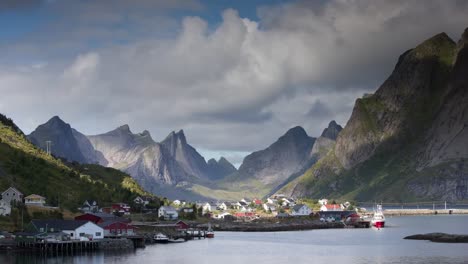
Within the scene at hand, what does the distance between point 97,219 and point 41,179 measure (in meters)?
38.7

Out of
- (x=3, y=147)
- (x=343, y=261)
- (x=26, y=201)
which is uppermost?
(x=3, y=147)

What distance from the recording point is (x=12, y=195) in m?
140

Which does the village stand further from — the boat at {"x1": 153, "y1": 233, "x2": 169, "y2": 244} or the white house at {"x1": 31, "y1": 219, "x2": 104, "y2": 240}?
the boat at {"x1": 153, "y1": 233, "x2": 169, "y2": 244}

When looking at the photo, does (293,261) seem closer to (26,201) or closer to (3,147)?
(26,201)

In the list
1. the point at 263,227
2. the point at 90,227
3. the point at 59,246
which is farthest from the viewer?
the point at 263,227

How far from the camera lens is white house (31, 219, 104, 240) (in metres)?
114

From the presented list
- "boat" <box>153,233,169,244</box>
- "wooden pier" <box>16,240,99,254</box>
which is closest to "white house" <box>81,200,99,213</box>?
"boat" <box>153,233,169,244</box>

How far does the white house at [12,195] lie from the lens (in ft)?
451

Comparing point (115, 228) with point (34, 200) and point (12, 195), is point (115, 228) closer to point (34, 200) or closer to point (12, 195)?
point (12, 195)

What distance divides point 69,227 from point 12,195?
30321mm

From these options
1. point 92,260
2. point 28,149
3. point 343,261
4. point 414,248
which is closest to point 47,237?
point 92,260

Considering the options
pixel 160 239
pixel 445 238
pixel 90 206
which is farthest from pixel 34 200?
pixel 445 238

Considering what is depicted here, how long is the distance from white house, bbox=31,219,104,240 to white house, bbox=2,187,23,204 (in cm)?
2470

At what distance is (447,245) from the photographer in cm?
12325
